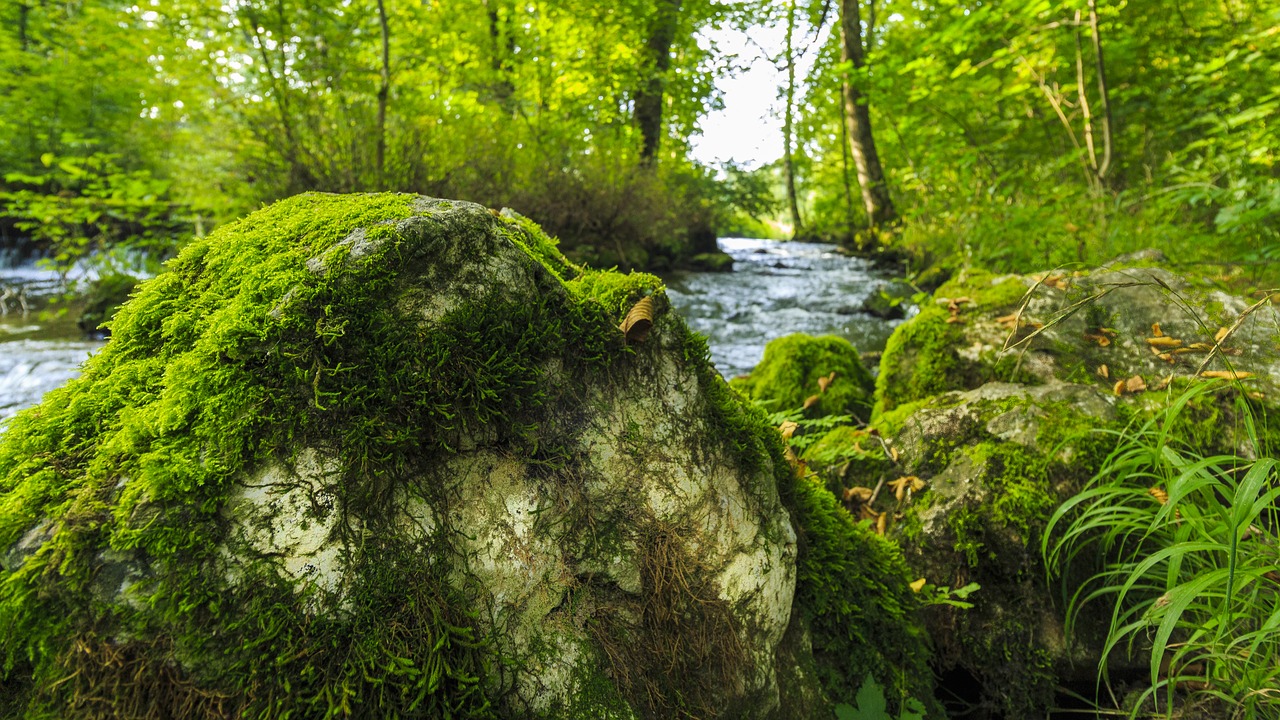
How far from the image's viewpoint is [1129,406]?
2865 millimetres

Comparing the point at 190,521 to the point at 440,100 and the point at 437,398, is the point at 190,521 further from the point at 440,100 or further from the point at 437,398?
the point at 440,100

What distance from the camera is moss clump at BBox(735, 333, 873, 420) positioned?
4298 mm

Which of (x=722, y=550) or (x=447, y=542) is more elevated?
(x=447, y=542)

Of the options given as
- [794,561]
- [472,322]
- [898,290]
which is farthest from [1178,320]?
[898,290]

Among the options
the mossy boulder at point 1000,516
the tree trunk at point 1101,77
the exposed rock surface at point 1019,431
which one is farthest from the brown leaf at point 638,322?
the tree trunk at point 1101,77

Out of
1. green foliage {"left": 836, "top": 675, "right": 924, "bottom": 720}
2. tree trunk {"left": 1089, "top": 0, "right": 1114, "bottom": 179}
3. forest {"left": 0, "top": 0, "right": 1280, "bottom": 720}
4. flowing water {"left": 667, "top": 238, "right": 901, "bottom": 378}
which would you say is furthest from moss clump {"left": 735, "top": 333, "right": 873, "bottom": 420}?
tree trunk {"left": 1089, "top": 0, "right": 1114, "bottom": 179}

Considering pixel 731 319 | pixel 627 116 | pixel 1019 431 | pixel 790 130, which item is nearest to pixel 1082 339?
pixel 1019 431

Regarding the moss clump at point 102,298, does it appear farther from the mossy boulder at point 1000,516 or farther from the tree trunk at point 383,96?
the mossy boulder at point 1000,516

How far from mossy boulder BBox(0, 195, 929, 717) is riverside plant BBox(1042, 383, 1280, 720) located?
0.73 meters

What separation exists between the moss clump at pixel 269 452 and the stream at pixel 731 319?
4569mm

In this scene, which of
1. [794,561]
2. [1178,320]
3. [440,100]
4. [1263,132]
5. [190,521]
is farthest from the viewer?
[440,100]

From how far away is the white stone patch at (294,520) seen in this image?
4.30 ft

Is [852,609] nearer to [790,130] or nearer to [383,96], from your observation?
[383,96]

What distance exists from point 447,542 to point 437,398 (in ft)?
1.19
